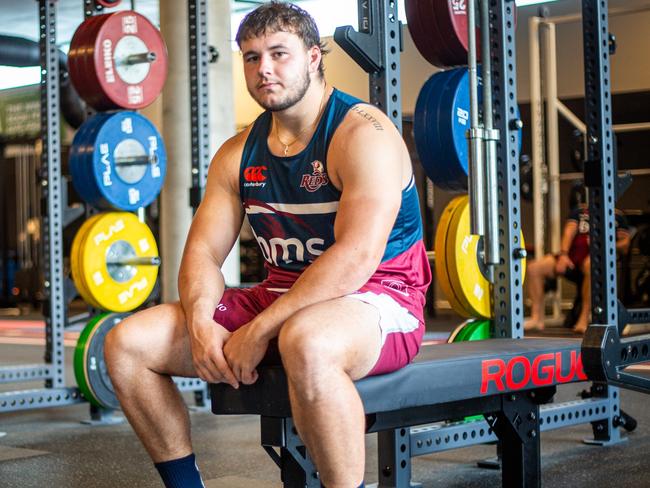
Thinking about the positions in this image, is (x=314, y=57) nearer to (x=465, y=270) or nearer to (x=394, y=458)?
(x=394, y=458)

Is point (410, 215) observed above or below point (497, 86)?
below

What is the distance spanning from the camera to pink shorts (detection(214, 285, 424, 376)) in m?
1.89

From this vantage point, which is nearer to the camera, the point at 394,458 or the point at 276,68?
the point at 276,68

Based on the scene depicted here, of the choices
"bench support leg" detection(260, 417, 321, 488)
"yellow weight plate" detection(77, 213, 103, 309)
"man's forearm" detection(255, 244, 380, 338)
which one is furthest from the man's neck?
"yellow weight plate" detection(77, 213, 103, 309)

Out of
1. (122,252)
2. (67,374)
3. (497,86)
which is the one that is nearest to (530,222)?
(67,374)

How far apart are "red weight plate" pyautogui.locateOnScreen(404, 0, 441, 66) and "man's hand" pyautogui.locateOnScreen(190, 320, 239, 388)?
61.8 inches

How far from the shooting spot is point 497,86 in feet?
9.64

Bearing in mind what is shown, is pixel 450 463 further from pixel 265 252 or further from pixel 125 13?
pixel 125 13

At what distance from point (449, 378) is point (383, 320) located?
0.83ft

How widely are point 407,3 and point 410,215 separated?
4.54ft

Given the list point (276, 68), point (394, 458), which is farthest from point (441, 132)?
point (276, 68)

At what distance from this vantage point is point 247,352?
6.00ft

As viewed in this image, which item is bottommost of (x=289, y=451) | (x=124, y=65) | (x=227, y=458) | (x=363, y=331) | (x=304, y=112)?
(x=227, y=458)

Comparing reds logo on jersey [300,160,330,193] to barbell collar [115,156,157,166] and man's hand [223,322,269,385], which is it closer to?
man's hand [223,322,269,385]
